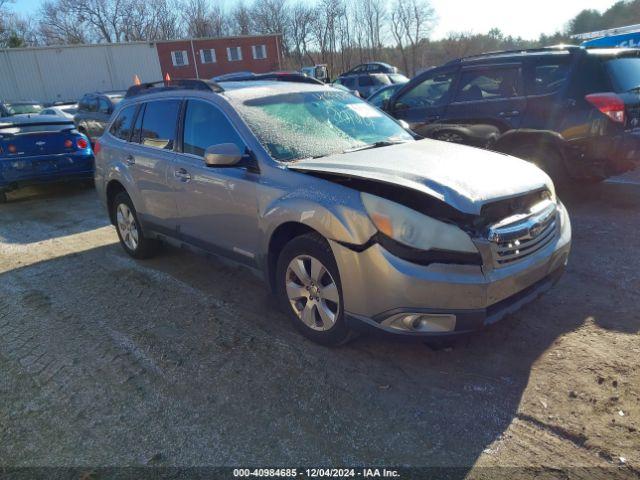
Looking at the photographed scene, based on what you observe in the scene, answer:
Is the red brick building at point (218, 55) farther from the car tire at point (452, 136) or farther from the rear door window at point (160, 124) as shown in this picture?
the rear door window at point (160, 124)

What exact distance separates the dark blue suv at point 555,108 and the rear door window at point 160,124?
12.2 ft

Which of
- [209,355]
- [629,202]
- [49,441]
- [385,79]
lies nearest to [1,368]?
[49,441]

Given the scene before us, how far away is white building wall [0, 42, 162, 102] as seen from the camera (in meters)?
37.3

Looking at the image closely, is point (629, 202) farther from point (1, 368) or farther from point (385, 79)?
point (385, 79)

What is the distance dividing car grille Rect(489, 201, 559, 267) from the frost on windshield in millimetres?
1482

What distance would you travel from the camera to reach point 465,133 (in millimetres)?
6469

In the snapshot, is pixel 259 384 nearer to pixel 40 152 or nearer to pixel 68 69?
Answer: pixel 40 152

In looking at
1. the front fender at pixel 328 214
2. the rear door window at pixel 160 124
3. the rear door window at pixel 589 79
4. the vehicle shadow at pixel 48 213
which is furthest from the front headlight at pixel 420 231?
the vehicle shadow at pixel 48 213

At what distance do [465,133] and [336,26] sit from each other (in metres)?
57.9

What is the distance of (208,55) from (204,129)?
1907 inches

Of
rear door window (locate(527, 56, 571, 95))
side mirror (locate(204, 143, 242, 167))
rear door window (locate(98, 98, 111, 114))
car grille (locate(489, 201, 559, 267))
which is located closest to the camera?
car grille (locate(489, 201, 559, 267))

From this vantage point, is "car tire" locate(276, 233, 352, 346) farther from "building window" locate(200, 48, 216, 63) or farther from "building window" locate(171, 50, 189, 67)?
"building window" locate(200, 48, 216, 63)

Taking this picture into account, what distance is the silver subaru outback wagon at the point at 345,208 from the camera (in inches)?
109

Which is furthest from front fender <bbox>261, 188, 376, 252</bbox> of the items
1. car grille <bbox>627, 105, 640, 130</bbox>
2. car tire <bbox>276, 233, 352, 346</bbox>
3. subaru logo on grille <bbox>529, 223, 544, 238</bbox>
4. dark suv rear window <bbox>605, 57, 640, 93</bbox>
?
dark suv rear window <bbox>605, 57, 640, 93</bbox>
